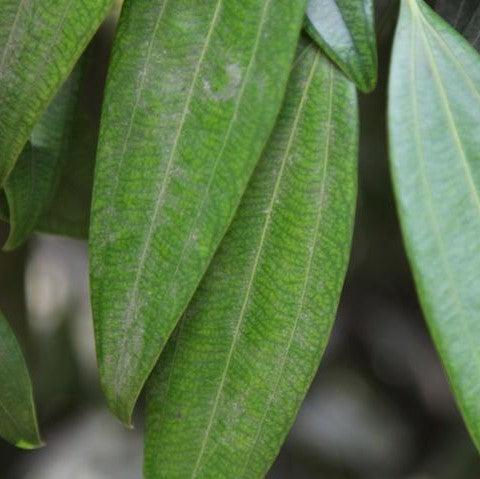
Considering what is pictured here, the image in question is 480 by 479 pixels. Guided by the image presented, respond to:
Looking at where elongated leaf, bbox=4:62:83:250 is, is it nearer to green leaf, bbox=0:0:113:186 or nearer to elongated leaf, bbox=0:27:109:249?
elongated leaf, bbox=0:27:109:249

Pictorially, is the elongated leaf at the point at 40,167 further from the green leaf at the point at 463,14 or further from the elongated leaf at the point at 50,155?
the green leaf at the point at 463,14

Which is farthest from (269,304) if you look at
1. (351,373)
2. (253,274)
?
(351,373)

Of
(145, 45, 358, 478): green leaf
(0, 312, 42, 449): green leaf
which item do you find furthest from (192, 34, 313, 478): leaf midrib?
(0, 312, 42, 449): green leaf

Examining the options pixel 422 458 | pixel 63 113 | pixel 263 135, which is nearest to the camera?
pixel 263 135

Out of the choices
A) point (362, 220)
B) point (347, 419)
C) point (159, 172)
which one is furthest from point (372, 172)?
point (159, 172)

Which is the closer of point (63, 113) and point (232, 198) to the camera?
point (232, 198)

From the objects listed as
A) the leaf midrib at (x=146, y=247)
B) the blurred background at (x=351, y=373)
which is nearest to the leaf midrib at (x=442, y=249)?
the leaf midrib at (x=146, y=247)

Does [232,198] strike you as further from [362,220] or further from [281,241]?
[362,220]
